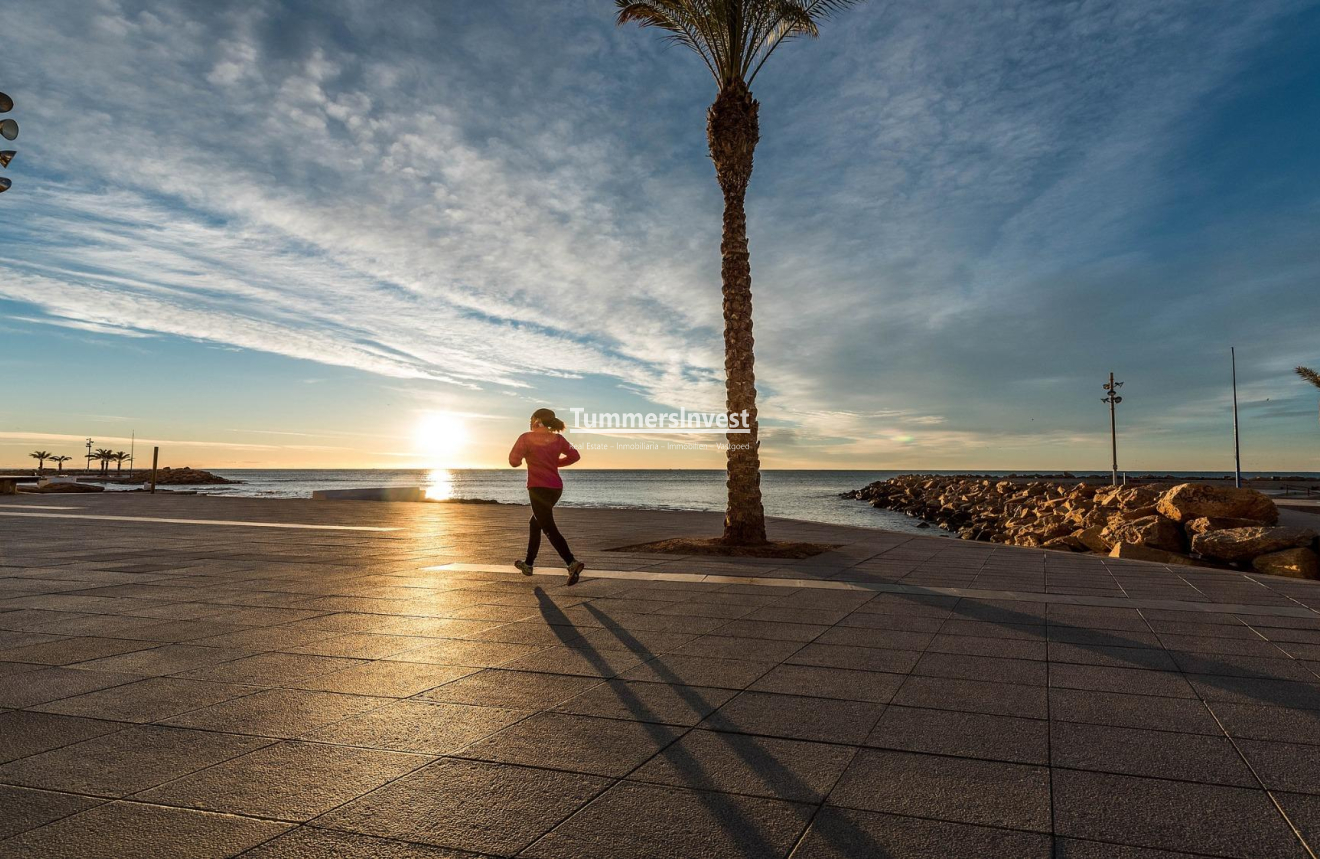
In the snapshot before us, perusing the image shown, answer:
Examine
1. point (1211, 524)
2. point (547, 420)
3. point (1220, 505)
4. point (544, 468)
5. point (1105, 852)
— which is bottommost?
point (1105, 852)

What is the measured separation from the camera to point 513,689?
4355 millimetres

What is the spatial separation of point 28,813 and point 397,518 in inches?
647

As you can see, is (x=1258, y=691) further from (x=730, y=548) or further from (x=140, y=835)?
(x=730, y=548)

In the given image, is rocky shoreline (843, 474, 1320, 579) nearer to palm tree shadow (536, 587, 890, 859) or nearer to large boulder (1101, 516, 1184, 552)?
large boulder (1101, 516, 1184, 552)

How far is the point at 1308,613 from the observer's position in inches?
275

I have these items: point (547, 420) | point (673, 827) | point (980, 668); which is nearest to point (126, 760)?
point (673, 827)

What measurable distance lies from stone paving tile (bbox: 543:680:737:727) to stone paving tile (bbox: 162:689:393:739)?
1.08 m

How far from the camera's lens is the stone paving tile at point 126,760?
9.74 feet

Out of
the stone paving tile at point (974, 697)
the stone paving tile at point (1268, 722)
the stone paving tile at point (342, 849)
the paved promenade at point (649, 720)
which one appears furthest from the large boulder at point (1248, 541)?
the stone paving tile at point (342, 849)

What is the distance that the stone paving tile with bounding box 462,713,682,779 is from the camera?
3.24 metres

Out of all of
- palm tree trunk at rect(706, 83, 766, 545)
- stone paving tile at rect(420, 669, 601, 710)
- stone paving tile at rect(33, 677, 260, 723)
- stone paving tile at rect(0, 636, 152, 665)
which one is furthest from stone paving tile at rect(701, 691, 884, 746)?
palm tree trunk at rect(706, 83, 766, 545)

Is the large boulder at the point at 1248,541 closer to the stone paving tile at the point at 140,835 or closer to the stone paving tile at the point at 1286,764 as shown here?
the stone paving tile at the point at 1286,764

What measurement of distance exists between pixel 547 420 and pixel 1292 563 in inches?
389

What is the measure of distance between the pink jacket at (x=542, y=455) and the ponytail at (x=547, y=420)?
0.09 meters
